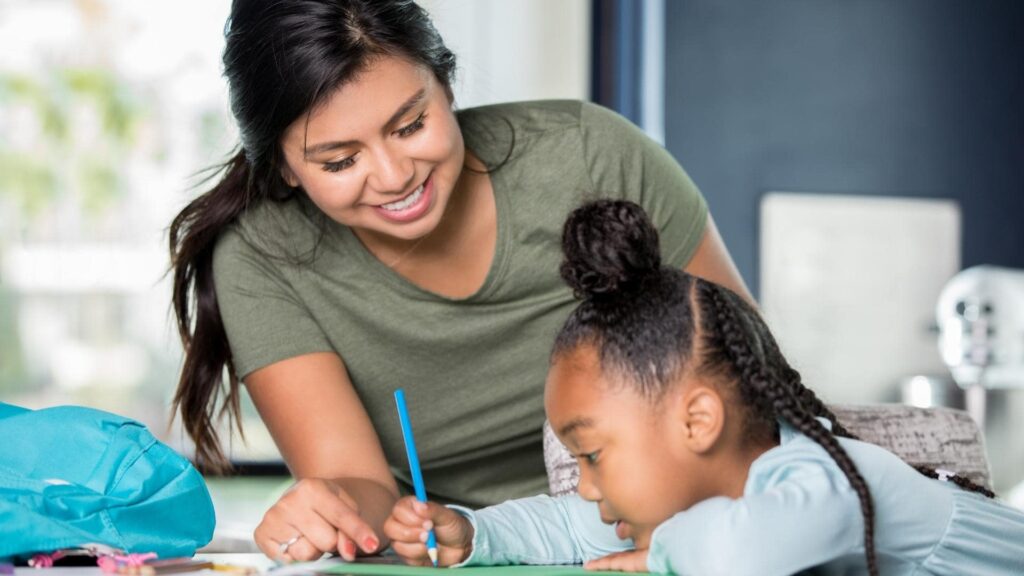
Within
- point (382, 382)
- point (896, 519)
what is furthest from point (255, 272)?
point (896, 519)

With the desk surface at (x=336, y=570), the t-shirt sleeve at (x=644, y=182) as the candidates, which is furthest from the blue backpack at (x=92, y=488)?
the t-shirt sleeve at (x=644, y=182)

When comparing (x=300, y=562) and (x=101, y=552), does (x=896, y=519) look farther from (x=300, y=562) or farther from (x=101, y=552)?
(x=101, y=552)

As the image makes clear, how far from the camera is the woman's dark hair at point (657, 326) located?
1.00 metres

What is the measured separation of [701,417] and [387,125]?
48cm

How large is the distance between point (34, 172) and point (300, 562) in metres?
3.58

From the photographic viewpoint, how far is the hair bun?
1035mm

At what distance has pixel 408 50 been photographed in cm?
134

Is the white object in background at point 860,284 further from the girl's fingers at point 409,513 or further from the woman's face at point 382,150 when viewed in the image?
the girl's fingers at point 409,513

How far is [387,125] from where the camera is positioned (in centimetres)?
127

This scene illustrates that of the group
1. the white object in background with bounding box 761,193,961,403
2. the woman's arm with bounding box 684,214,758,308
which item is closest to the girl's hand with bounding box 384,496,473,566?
the woman's arm with bounding box 684,214,758,308

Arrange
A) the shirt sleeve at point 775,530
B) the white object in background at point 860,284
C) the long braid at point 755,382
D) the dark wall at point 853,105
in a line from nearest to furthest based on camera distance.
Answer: the shirt sleeve at point 775,530
the long braid at point 755,382
the white object in background at point 860,284
the dark wall at point 853,105

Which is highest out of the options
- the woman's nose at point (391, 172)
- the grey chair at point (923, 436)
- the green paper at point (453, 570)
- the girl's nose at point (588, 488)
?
the woman's nose at point (391, 172)

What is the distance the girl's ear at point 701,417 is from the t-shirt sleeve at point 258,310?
578mm

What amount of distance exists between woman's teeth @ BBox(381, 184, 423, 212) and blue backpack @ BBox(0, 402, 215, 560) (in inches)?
15.8
